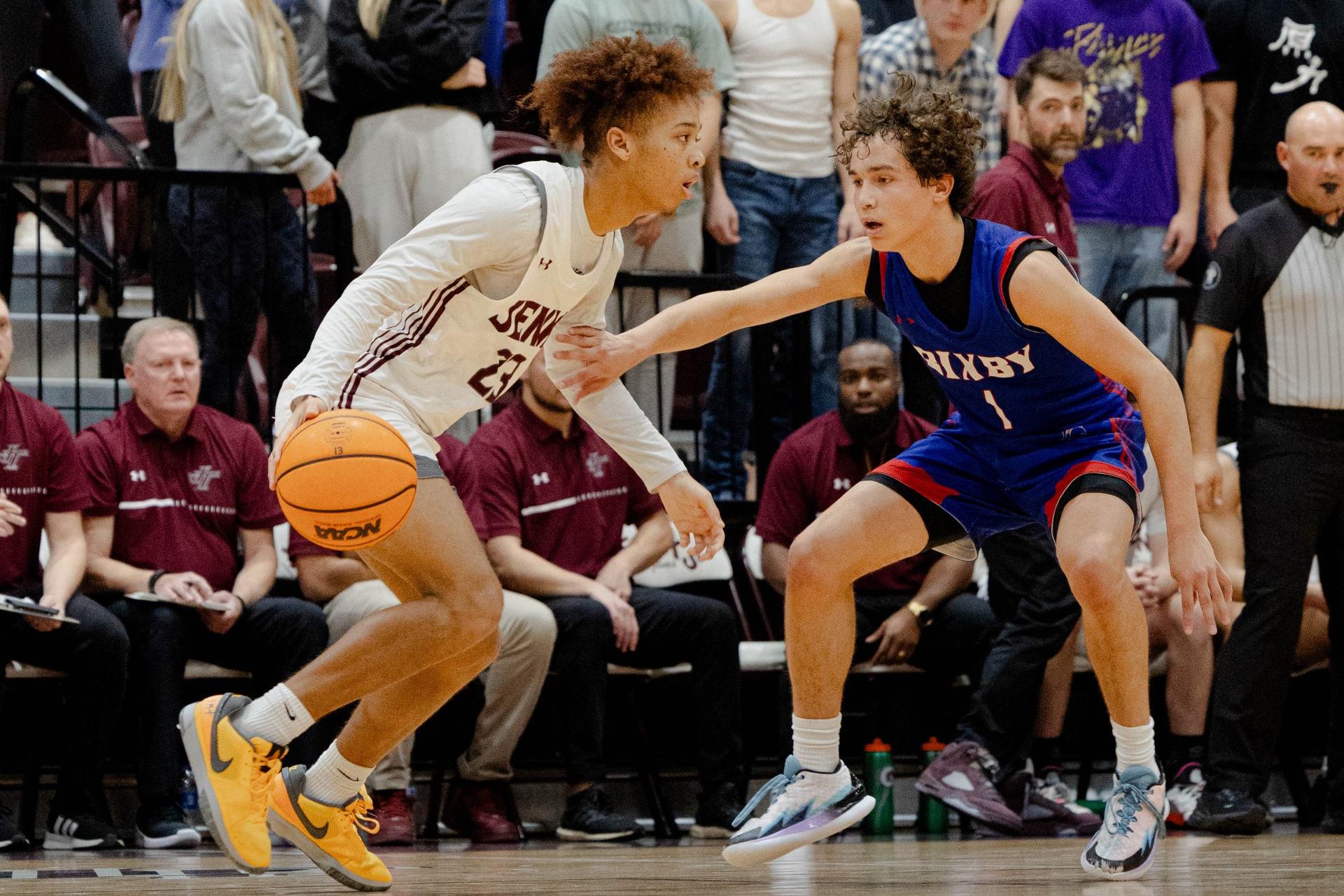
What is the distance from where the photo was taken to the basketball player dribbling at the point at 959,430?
3.55 metres

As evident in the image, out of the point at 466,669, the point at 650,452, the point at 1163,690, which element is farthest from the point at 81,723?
the point at 1163,690

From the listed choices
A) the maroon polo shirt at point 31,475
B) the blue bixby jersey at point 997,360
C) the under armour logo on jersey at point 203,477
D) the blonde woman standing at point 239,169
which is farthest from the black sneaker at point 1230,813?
the maroon polo shirt at point 31,475

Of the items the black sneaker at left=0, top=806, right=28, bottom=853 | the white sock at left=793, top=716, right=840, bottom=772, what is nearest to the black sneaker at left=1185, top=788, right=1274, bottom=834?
the white sock at left=793, top=716, right=840, bottom=772

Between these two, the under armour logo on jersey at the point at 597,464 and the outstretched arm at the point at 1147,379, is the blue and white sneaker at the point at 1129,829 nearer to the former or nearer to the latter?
the outstretched arm at the point at 1147,379

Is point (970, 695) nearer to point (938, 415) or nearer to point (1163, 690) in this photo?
point (1163, 690)

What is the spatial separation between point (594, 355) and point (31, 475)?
2732mm

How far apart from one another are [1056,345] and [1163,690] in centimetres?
280

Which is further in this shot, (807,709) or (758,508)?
Result: (758,508)

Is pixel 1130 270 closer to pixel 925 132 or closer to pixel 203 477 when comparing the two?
Result: pixel 925 132

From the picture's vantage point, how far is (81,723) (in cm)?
511

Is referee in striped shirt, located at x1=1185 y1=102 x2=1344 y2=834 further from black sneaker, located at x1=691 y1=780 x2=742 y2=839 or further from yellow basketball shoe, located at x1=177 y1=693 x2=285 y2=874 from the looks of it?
yellow basketball shoe, located at x1=177 y1=693 x2=285 y2=874

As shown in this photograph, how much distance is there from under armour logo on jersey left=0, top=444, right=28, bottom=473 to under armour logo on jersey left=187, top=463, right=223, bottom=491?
585 millimetres

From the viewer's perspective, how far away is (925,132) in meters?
3.72

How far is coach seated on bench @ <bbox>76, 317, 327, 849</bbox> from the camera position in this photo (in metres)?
5.18
